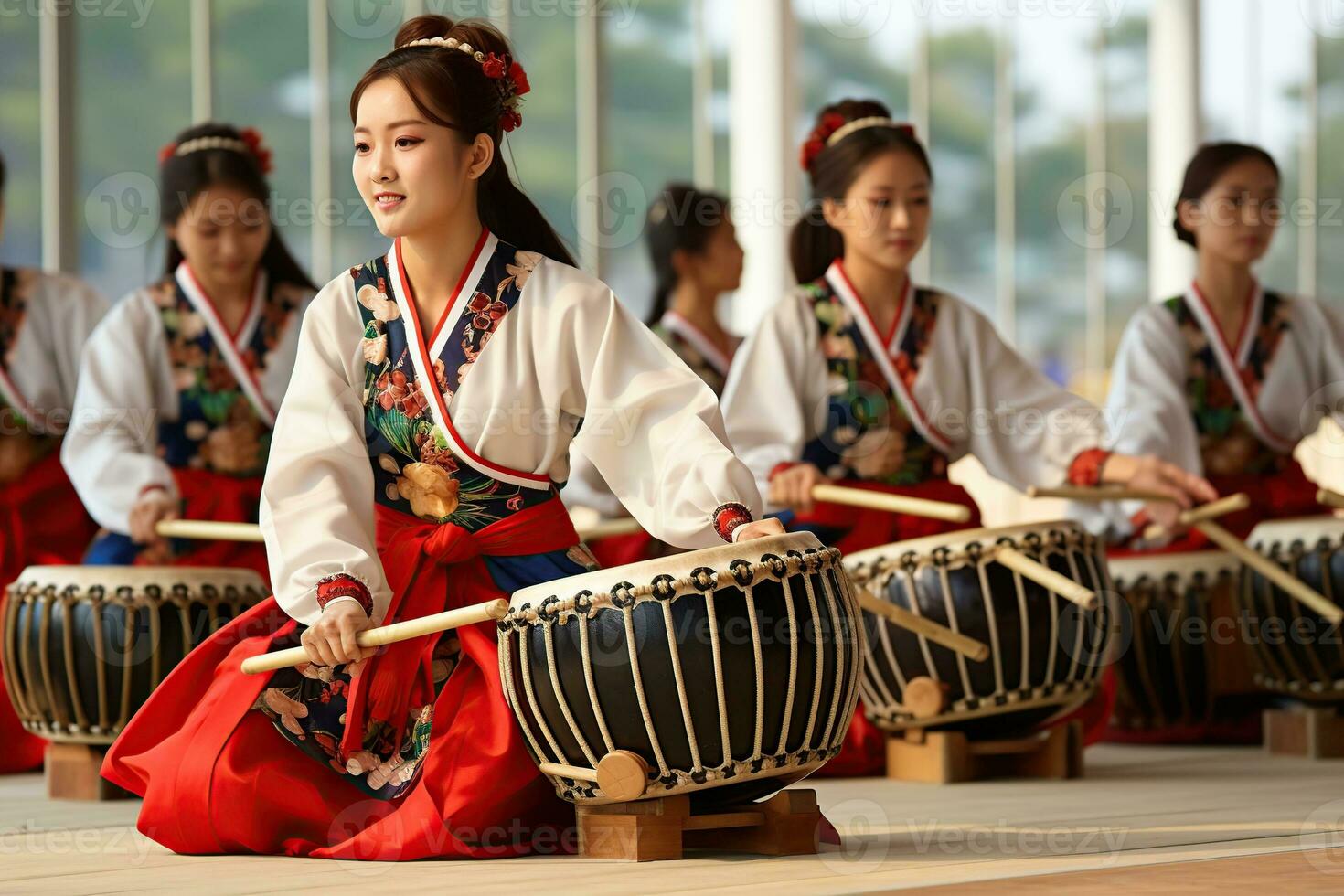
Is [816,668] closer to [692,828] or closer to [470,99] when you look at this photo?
[692,828]

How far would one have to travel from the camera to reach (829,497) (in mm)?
3709

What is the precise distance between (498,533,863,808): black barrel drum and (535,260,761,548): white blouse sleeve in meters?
0.22

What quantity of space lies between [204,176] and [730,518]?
2057 mm

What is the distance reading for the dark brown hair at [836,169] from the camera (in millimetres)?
4062

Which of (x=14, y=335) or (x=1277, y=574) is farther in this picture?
(x=14, y=335)

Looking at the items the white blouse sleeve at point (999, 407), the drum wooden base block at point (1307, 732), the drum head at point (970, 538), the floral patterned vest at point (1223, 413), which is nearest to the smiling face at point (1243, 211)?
the floral patterned vest at point (1223, 413)

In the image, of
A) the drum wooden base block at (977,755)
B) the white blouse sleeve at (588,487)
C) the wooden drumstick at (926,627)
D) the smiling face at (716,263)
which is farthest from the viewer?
the smiling face at (716,263)

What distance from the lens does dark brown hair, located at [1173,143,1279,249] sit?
457 centimetres

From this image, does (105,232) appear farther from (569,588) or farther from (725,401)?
(569,588)

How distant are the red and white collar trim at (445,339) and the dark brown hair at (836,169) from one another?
1.44 metres

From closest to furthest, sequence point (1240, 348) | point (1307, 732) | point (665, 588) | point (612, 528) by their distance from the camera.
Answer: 1. point (665, 588)
2. point (1307, 732)
3. point (612, 528)
4. point (1240, 348)

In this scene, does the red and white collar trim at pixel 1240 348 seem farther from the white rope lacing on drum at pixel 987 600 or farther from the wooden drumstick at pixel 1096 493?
the white rope lacing on drum at pixel 987 600

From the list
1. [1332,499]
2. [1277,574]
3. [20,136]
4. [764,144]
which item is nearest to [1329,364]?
[1332,499]

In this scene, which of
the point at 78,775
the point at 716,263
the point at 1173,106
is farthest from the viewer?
the point at 1173,106
